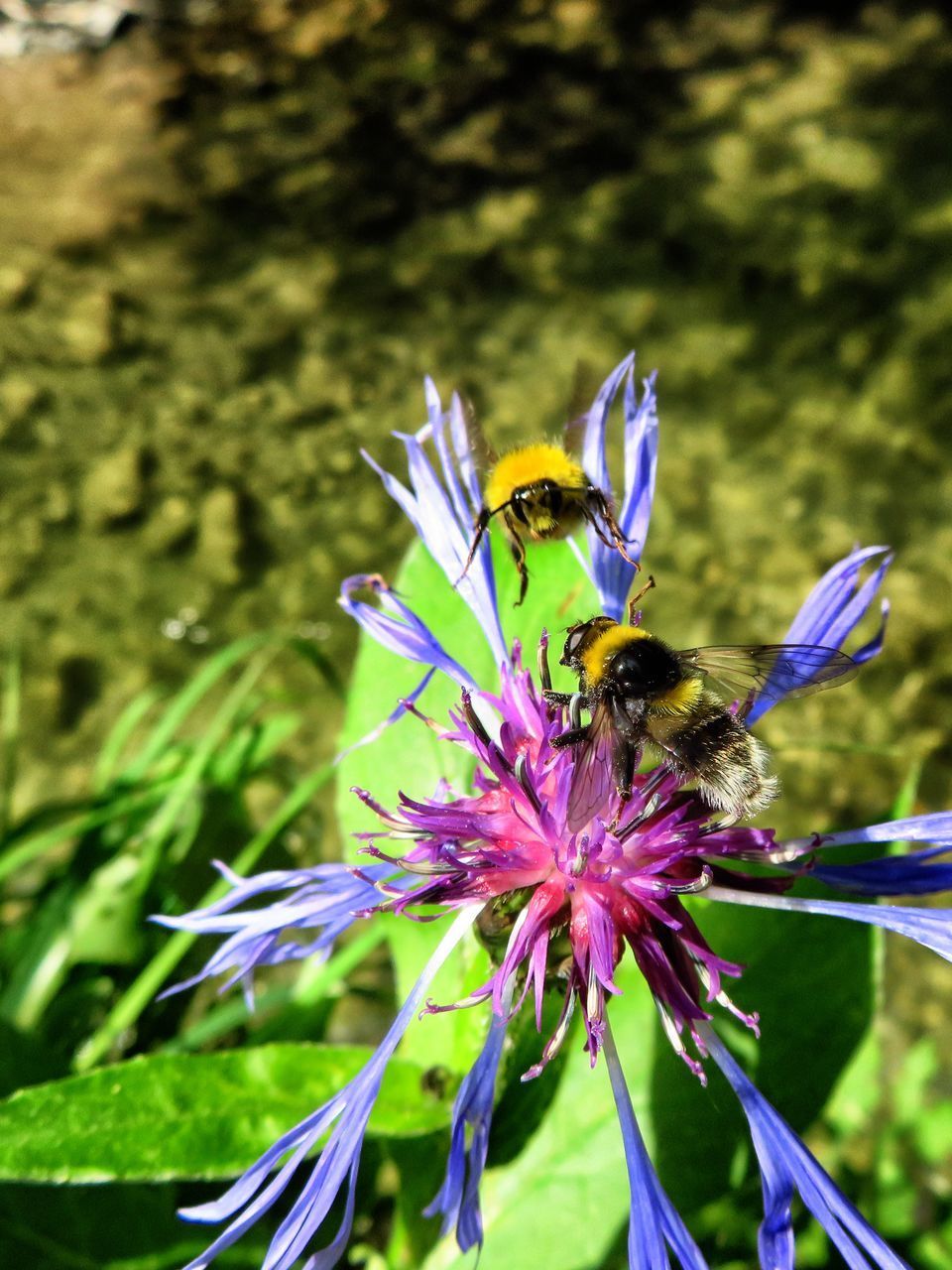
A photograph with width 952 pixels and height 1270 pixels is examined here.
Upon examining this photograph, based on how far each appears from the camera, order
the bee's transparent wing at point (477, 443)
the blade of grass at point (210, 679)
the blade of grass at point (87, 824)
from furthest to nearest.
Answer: the blade of grass at point (210, 679) → the blade of grass at point (87, 824) → the bee's transparent wing at point (477, 443)

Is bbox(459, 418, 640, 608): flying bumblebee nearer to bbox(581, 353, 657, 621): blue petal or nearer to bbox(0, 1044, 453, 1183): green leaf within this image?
bbox(581, 353, 657, 621): blue petal

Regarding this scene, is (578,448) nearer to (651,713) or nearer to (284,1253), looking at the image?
(651,713)

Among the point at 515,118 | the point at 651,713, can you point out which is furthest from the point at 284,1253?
the point at 515,118

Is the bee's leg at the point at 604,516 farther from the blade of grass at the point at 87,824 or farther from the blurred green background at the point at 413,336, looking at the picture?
the blade of grass at the point at 87,824

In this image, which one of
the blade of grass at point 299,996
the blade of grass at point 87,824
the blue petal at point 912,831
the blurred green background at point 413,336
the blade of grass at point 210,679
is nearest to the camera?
the blue petal at point 912,831

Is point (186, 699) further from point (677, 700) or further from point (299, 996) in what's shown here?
point (677, 700)

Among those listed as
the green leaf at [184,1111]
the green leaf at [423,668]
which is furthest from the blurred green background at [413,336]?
the green leaf at [184,1111]

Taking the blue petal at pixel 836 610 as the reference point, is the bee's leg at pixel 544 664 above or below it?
below
